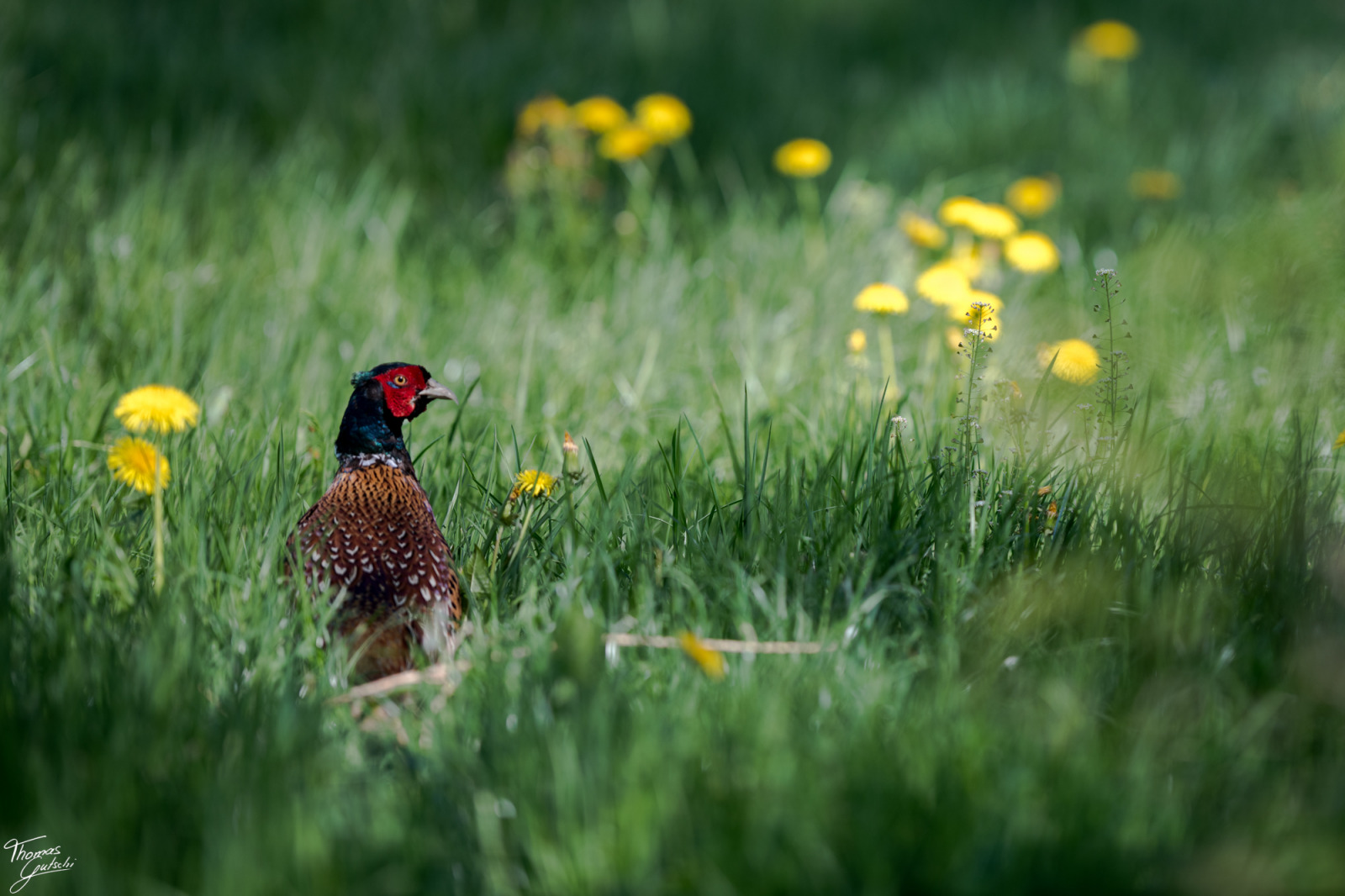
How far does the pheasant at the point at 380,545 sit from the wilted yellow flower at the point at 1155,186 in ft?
12.3

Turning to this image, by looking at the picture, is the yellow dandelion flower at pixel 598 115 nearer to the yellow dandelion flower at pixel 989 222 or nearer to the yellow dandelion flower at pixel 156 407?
the yellow dandelion flower at pixel 989 222

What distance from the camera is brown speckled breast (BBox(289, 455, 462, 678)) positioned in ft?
6.11

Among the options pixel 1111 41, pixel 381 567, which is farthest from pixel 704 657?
pixel 1111 41

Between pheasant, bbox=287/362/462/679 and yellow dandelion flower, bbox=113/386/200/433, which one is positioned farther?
yellow dandelion flower, bbox=113/386/200/433

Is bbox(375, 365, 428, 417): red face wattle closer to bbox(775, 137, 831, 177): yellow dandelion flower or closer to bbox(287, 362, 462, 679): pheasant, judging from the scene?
bbox(287, 362, 462, 679): pheasant

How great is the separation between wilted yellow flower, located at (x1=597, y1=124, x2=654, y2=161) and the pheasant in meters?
2.43

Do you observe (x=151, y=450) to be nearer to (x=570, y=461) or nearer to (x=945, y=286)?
(x=570, y=461)

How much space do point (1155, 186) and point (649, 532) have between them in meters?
3.54

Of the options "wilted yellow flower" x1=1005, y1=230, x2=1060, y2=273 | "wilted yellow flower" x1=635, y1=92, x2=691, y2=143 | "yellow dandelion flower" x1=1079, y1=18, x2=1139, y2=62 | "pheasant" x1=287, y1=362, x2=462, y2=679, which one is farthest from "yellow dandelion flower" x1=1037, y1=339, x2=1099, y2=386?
"yellow dandelion flower" x1=1079, y1=18, x2=1139, y2=62

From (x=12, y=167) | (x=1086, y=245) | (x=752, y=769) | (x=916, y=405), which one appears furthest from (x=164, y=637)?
(x=1086, y=245)

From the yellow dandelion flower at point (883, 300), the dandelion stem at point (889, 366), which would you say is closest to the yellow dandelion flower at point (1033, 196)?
the dandelion stem at point (889, 366)

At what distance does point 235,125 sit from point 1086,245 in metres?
3.64

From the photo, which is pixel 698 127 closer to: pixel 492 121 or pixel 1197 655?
pixel 492 121

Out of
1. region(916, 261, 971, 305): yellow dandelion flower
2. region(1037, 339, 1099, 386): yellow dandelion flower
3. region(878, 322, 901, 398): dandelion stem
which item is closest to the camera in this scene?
region(1037, 339, 1099, 386): yellow dandelion flower
